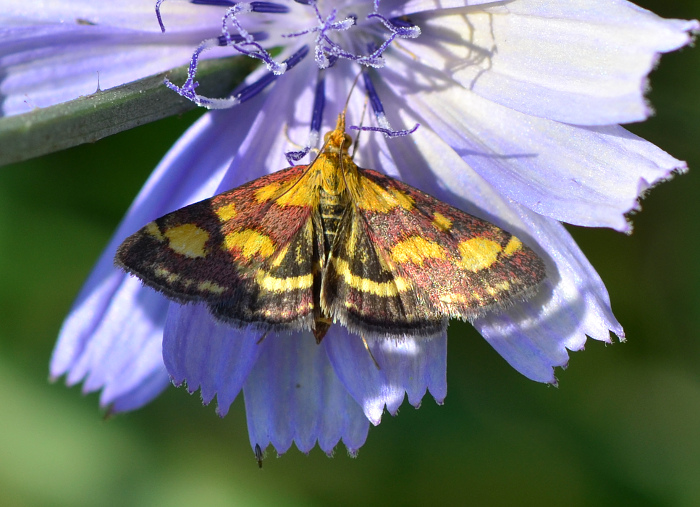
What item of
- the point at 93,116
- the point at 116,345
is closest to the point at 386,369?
the point at 116,345

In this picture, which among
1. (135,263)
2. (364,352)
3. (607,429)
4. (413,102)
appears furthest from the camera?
(607,429)

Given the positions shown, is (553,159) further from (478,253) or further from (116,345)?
(116,345)

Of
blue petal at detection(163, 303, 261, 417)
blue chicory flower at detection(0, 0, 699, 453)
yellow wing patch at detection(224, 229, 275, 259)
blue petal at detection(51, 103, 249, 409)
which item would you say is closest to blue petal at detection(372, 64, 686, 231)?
blue chicory flower at detection(0, 0, 699, 453)

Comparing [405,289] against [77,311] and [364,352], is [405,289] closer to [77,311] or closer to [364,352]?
[364,352]

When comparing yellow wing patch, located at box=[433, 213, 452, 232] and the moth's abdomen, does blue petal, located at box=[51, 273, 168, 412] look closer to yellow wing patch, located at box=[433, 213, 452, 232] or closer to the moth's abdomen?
the moth's abdomen

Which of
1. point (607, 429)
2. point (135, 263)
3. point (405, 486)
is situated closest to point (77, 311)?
point (135, 263)

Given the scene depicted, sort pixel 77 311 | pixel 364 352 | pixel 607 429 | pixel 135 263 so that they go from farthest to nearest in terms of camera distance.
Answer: pixel 607 429 → pixel 77 311 → pixel 364 352 → pixel 135 263
